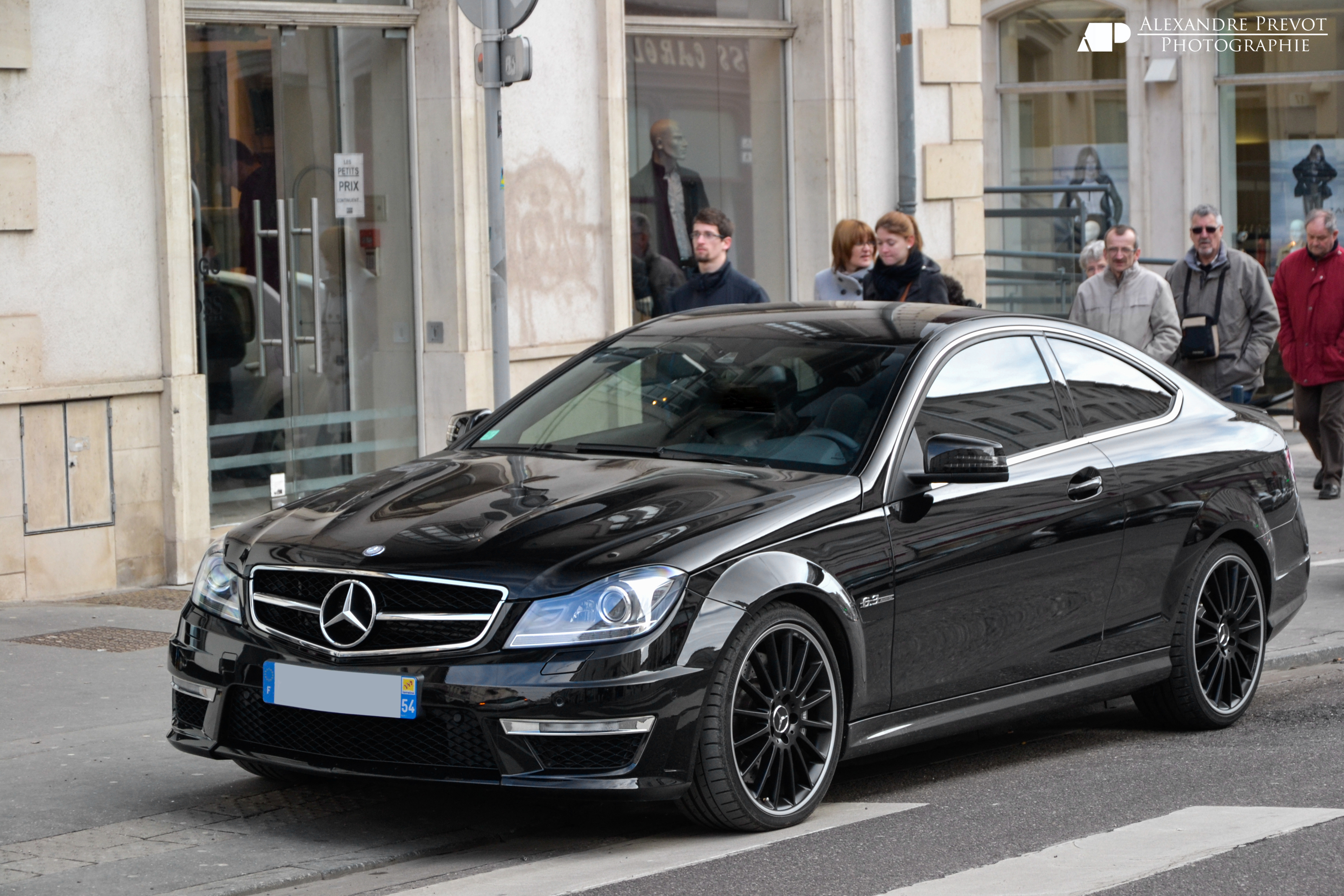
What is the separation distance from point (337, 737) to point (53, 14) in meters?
5.96

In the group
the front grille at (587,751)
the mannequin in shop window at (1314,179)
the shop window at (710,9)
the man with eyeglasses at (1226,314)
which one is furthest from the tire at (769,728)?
the mannequin in shop window at (1314,179)

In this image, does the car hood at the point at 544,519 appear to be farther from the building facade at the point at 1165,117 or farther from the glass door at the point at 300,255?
the building facade at the point at 1165,117

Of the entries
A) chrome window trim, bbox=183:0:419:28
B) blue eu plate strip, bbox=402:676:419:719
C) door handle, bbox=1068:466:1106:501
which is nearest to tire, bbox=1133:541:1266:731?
door handle, bbox=1068:466:1106:501

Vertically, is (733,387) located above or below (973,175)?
below

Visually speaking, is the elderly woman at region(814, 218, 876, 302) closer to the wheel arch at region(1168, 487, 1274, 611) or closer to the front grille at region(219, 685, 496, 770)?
the wheel arch at region(1168, 487, 1274, 611)

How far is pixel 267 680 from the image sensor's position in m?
5.58

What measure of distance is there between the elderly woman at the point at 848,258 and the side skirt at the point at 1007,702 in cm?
443

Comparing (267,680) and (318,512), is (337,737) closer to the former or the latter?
(267,680)

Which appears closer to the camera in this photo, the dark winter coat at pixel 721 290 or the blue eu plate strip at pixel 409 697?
the blue eu plate strip at pixel 409 697

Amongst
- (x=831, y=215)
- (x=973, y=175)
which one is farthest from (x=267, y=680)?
(x=973, y=175)

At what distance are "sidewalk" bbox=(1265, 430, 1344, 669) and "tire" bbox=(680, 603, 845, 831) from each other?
11.1ft

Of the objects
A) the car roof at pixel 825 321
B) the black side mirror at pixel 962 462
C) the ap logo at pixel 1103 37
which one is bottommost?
the black side mirror at pixel 962 462

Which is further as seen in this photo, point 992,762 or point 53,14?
point 53,14

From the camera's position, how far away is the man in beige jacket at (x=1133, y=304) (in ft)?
40.5
